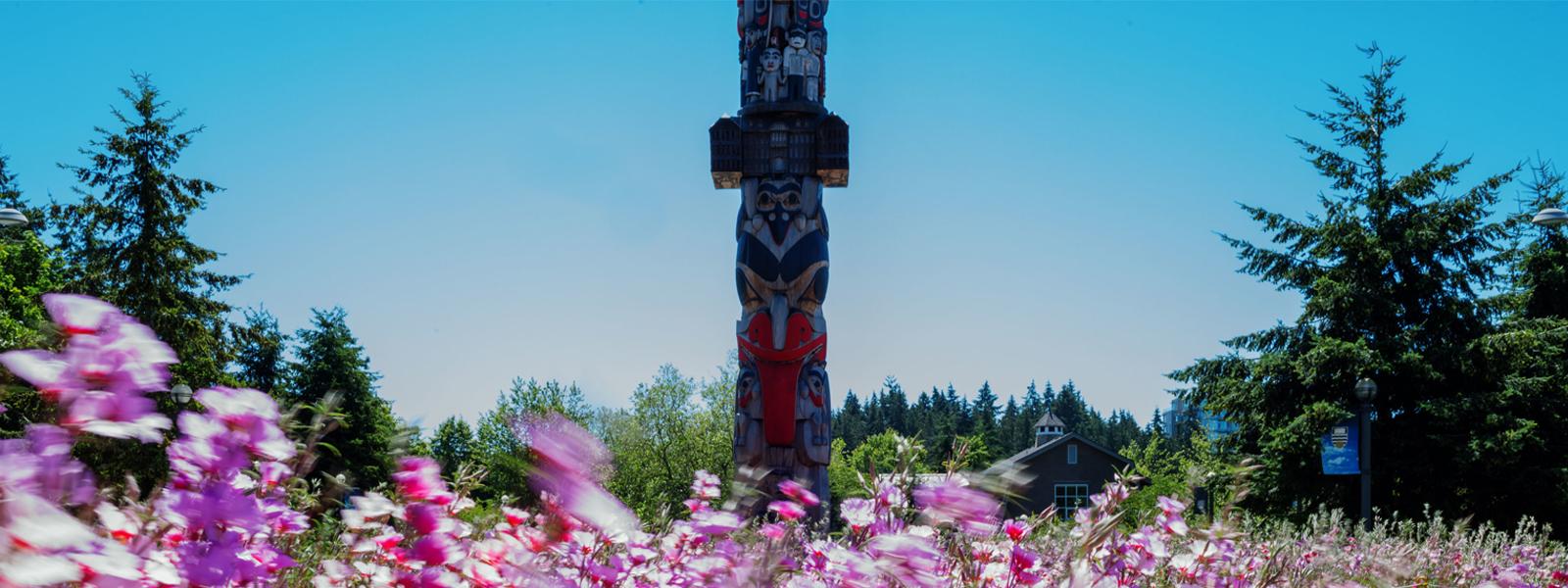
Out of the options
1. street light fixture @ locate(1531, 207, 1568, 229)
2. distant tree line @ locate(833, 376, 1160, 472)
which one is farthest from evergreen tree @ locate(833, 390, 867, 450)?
street light fixture @ locate(1531, 207, 1568, 229)

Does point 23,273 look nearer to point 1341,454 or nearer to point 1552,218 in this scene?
point 1341,454

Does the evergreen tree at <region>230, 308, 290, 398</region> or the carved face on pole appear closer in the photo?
the carved face on pole

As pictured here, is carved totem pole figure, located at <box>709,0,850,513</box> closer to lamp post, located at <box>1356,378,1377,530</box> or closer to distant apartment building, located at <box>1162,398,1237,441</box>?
lamp post, located at <box>1356,378,1377,530</box>

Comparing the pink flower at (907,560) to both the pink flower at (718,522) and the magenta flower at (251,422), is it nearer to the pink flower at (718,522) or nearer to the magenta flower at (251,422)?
the pink flower at (718,522)

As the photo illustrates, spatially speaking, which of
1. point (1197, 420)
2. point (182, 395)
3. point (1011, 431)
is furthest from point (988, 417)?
point (182, 395)

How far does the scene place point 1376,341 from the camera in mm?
21688

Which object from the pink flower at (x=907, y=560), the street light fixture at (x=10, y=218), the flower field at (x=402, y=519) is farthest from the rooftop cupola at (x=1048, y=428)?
the pink flower at (x=907, y=560)

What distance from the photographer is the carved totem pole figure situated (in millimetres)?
11109

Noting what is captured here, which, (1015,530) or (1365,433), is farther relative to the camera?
(1365,433)

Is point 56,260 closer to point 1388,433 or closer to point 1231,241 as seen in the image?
point 1231,241

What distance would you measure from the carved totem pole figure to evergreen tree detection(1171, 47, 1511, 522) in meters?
12.9

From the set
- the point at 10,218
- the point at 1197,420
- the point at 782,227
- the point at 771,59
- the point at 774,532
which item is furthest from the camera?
the point at 1197,420

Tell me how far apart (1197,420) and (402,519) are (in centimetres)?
3856

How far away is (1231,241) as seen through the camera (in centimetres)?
2417
